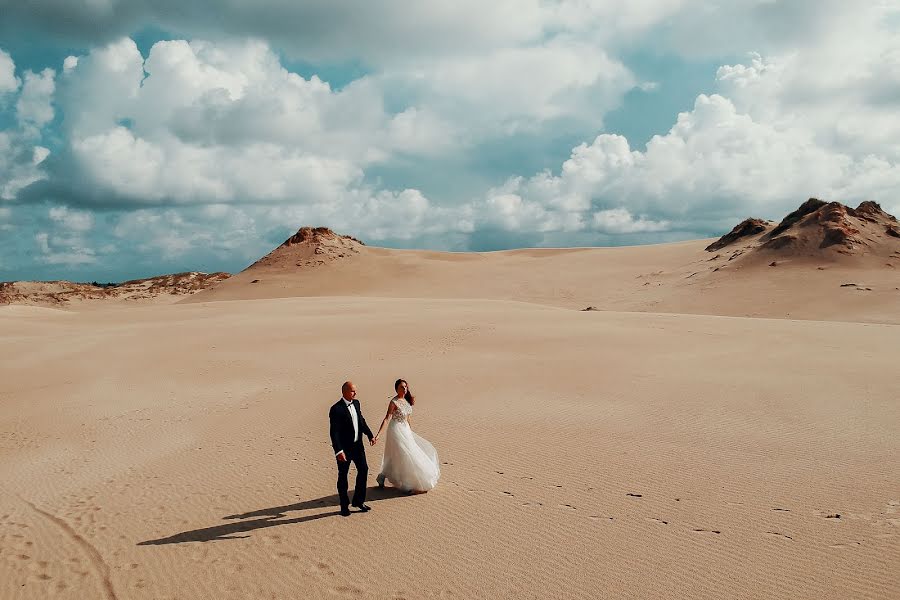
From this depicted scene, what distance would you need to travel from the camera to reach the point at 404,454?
8492 mm

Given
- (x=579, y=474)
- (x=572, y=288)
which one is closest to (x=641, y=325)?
(x=579, y=474)

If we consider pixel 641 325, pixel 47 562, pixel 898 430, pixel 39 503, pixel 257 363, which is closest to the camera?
pixel 47 562

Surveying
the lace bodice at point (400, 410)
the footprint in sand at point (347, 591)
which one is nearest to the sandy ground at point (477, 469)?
the footprint in sand at point (347, 591)

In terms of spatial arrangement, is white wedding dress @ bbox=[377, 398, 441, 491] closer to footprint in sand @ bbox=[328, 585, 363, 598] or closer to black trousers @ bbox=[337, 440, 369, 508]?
black trousers @ bbox=[337, 440, 369, 508]

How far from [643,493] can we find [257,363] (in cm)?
1415

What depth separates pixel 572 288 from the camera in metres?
52.1

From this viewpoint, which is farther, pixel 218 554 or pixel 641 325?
pixel 641 325

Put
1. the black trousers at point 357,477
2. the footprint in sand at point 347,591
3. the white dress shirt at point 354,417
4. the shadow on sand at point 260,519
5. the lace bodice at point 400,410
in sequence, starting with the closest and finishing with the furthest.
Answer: the footprint in sand at point 347,591, the shadow on sand at point 260,519, the black trousers at point 357,477, the white dress shirt at point 354,417, the lace bodice at point 400,410

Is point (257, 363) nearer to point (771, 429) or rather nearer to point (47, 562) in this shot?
point (47, 562)

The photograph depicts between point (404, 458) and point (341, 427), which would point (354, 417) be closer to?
point (341, 427)

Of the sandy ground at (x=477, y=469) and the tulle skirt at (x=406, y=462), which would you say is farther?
the tulle skirt at (x=406, y=462)

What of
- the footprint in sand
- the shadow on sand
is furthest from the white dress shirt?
the footprint in sand

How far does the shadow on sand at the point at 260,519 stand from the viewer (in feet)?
24.2

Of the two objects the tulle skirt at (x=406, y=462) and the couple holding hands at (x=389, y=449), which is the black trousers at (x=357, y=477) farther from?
the tulle skirt at (x=406, y=462)
